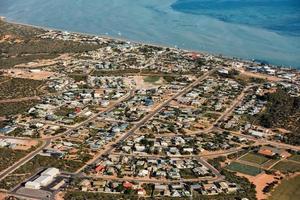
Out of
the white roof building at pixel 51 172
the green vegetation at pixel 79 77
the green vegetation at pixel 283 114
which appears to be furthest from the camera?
the green vegetation at pixel 79 77

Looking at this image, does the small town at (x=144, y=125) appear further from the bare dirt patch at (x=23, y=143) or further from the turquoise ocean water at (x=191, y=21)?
the turquoise ocean water at (x=191, y=21)

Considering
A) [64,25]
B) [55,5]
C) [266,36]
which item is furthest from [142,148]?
[55,5]

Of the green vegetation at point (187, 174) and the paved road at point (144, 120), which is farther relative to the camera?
the paved road at point (144, 120)

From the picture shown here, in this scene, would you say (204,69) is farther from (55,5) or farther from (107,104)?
(55,5)

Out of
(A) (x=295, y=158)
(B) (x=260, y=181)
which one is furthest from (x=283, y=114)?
(B) (x=260, y=181)

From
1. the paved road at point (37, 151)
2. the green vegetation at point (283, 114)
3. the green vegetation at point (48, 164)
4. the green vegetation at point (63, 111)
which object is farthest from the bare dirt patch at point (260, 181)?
the green vegetation at point (63, 111)

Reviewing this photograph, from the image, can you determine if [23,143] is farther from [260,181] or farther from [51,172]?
[260,181]

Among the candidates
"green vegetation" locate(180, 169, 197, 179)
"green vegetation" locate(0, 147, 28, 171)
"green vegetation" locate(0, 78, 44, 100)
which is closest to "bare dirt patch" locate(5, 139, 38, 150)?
"green vegetation" locate(0, 147, 28, 171)
